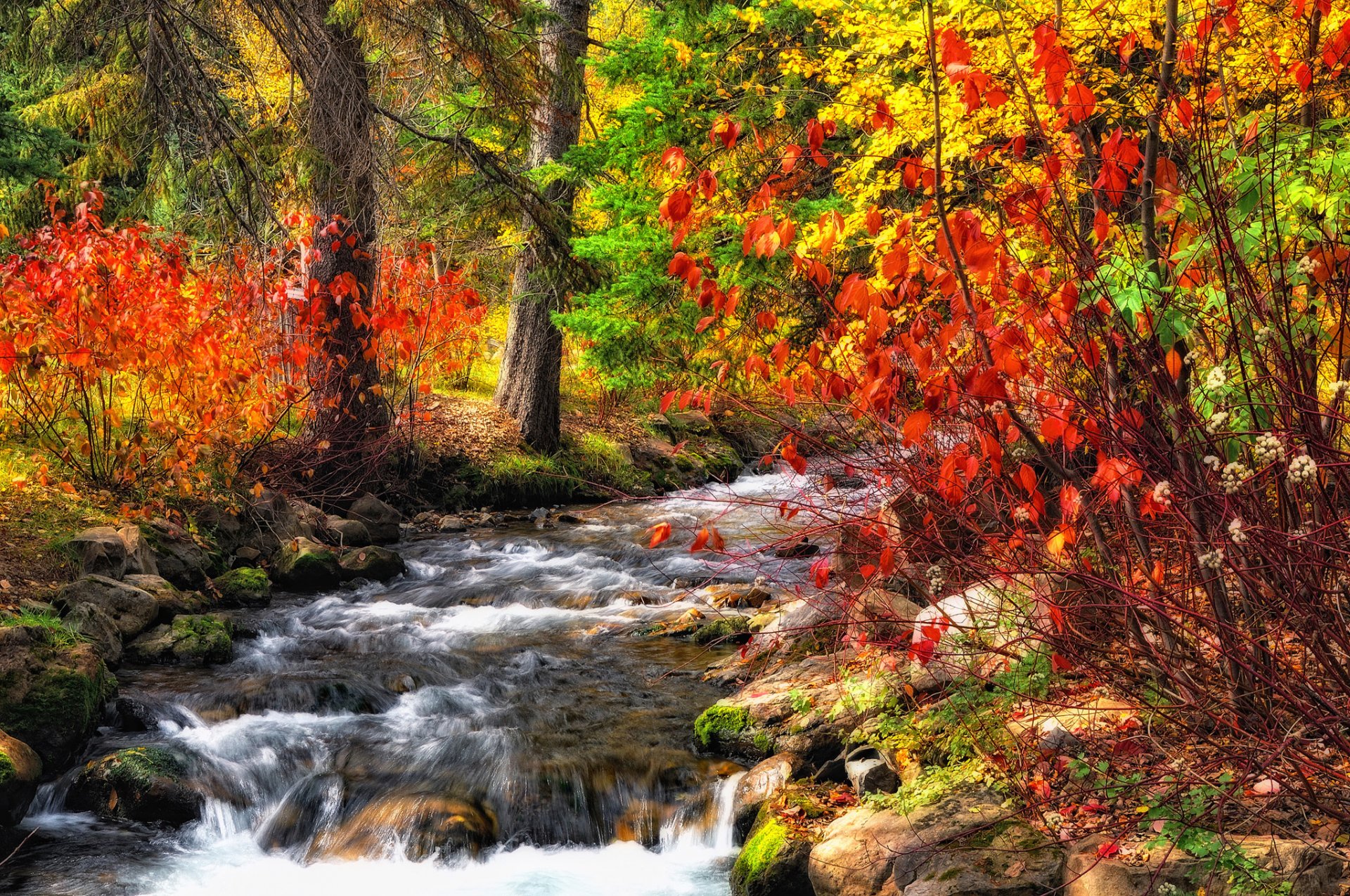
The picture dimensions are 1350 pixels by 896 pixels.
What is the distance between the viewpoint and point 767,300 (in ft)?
40.5

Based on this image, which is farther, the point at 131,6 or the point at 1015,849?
the point at 131,6

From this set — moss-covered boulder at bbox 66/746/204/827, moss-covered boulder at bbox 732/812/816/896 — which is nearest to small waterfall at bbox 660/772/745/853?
moss-covered boulder at bbox 732/812/816/896

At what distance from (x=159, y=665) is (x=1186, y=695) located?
6291 mm

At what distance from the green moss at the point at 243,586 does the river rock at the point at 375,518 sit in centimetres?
200

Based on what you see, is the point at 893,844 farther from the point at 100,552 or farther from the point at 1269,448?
the point at 100,552

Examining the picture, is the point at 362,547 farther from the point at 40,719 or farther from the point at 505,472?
the point at 40,719

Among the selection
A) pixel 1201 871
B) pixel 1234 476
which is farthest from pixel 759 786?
pixel 1234 476

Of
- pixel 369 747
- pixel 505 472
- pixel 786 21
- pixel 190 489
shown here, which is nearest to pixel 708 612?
pixel 369 747

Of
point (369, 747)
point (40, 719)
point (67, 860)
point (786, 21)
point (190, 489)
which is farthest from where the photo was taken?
point (786, 21)

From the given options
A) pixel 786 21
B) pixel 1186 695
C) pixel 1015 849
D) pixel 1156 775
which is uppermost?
pixel 786 21

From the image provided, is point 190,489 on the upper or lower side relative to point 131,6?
lower

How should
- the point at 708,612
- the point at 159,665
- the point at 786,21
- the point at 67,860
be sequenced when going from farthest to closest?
1. the point at 786,21
2. the point at 708,612
3. the point at 159,665
4. the point at 67,860

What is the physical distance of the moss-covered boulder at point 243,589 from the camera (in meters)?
8.67

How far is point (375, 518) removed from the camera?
1115 cm
